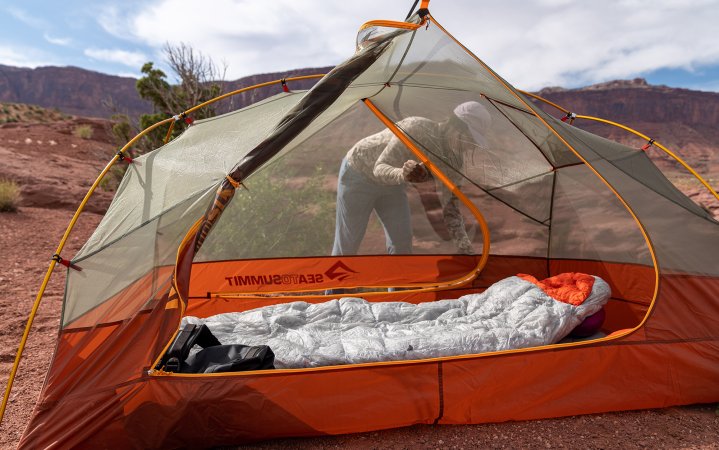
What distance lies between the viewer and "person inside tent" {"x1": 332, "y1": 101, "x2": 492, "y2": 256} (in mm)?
3350

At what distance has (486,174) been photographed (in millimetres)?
3561

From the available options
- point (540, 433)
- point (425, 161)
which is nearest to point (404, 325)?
A: point (540, 433)

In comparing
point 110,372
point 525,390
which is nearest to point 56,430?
point 110,372

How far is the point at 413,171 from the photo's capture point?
3240 mm

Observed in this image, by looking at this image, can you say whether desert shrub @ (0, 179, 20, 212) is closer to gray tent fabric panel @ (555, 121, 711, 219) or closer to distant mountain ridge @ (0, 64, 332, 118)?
gray tent fabric panel @ (555, 121, 711, 219)

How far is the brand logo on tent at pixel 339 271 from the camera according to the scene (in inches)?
143

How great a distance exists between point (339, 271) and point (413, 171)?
99 cm

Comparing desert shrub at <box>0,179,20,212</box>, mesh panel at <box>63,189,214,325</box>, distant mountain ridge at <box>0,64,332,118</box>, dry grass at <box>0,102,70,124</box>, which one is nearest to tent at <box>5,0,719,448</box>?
mesh panel at <box>63,189,214,325</box>

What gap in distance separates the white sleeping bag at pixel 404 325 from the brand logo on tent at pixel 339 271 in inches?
12.7

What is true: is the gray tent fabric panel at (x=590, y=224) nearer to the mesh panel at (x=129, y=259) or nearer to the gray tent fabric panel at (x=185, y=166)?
the gray tent fabric panel at (x=185, y=166)

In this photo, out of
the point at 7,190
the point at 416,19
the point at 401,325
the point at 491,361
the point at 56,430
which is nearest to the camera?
the point at 56,430

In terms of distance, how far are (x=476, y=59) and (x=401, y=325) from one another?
1704 mm

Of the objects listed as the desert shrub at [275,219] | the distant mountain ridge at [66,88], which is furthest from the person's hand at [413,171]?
the distant mountain ridge at [66,88]

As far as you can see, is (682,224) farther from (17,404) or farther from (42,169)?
(42,169)
